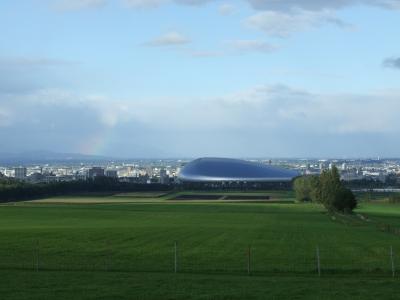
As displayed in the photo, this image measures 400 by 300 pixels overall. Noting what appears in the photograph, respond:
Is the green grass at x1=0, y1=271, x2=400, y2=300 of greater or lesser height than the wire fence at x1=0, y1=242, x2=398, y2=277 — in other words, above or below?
above

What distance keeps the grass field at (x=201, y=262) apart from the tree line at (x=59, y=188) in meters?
62.7

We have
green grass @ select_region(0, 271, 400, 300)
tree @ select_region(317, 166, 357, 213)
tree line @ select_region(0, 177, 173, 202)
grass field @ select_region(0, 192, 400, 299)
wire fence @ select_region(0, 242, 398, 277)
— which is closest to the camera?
green grass @ select_region(0, 271, 400, 300)

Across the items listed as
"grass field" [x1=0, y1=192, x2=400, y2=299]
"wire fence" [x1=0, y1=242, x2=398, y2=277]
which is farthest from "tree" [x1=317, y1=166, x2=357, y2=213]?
"wire fence" [x1=0, y1=242, x2=398, y2=277]

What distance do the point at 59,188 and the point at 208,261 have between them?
382 ft

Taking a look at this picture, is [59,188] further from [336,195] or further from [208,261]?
[208,261]

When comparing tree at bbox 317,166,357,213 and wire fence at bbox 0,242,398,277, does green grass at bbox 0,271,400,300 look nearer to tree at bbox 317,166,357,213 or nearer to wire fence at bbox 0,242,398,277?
wire fence at bbox 0,242,398,277

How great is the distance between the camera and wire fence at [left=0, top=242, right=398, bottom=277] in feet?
88.9

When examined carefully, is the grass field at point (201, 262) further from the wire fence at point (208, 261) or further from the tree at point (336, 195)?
the tree at point (336, 195)

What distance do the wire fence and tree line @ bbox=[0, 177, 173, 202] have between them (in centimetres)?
8555

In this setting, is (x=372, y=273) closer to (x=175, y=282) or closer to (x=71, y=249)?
(x=175, y=282)

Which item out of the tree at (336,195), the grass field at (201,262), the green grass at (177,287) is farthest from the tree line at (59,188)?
the green grass at (177,287)

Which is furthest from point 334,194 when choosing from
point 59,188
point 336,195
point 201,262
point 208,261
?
point 59,188

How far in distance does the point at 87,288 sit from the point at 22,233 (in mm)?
29872

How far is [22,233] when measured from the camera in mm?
47781
